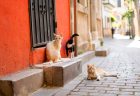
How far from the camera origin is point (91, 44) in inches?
591

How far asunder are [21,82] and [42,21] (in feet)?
9.37

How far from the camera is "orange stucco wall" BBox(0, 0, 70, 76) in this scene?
605 cm

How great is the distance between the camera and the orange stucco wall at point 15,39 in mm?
6047

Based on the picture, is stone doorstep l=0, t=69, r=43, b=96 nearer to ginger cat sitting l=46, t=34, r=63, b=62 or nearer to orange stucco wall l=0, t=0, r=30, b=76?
orange stucco wall l=0, t=0, r=30, b=76

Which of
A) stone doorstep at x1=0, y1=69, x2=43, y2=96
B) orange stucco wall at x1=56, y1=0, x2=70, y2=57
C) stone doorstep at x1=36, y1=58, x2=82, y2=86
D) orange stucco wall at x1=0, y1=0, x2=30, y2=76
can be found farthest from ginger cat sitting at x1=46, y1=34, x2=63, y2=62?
orange stucco wall at x1=56, y1=0, x2=70, y2=57

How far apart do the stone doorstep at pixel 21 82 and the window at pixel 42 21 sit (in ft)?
3.11

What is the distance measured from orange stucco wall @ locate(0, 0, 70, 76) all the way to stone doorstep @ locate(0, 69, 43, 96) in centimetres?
22

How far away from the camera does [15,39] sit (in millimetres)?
6531

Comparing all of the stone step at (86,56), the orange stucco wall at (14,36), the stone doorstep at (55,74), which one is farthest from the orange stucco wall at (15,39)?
the stone step at (86,56)

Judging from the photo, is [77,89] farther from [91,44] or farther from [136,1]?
[136,1]

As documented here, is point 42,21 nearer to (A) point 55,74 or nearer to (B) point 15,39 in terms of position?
(A) point 55,74

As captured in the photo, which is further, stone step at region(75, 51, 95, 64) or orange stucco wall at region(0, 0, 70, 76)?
stone step at region(75, 51, 95, 64)

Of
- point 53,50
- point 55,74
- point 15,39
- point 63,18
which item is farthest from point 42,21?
point 63,18

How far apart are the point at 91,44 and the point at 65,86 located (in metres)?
7.85
